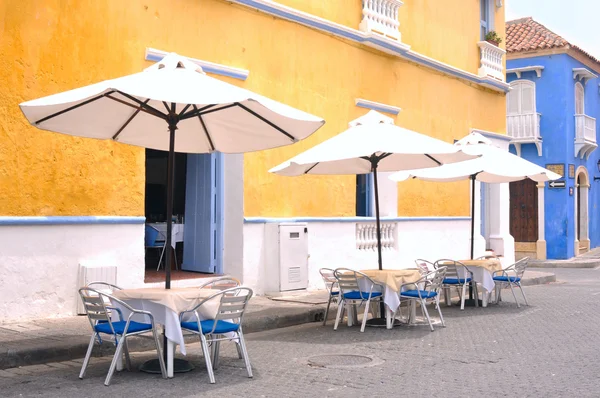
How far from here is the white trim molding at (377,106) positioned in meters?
15.7

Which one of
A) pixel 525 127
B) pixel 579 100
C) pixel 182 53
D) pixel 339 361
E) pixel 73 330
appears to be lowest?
pixel 339 361

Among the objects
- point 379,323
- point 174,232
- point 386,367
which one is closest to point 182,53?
point 174,232

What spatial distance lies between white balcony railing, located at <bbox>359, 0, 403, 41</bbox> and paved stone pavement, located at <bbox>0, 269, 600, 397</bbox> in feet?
24.1

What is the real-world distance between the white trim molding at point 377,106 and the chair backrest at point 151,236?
473cm

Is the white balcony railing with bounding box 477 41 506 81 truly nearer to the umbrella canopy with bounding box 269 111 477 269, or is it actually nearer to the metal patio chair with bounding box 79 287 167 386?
the umbrella canopy with bounding box 269 111 477 269

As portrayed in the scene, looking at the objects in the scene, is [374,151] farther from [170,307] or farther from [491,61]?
[491,61]

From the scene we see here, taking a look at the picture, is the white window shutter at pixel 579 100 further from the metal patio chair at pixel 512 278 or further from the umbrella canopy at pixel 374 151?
the umbrella canopy at pixel 374 151

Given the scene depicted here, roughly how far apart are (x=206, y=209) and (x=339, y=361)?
578 centimetres

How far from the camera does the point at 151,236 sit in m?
14.1

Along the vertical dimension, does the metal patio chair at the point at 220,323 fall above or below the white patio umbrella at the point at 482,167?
below

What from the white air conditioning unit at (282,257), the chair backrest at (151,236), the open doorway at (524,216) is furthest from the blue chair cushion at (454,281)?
the open doorway at (524,216)

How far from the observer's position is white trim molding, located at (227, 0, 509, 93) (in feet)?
44.6

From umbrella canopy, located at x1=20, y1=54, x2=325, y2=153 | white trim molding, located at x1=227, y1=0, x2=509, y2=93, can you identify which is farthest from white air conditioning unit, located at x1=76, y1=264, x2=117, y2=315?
white trim molding, located at x1=227, y1=0, x2=509, y2=93

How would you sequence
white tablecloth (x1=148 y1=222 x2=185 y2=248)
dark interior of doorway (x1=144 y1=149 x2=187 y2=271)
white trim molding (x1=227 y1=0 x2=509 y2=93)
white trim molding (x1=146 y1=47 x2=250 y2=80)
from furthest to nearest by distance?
dark interior of doorway (x1=144 y1=149 x2=187 y2=271)
white tablecloth (x1=148 y1=222 x2=185 y2=248)
white trim molding (x1=227 y1=0 x2=509 y2=93)
white trim molding (x1=146 y1=47 x2=250 y2=80)
